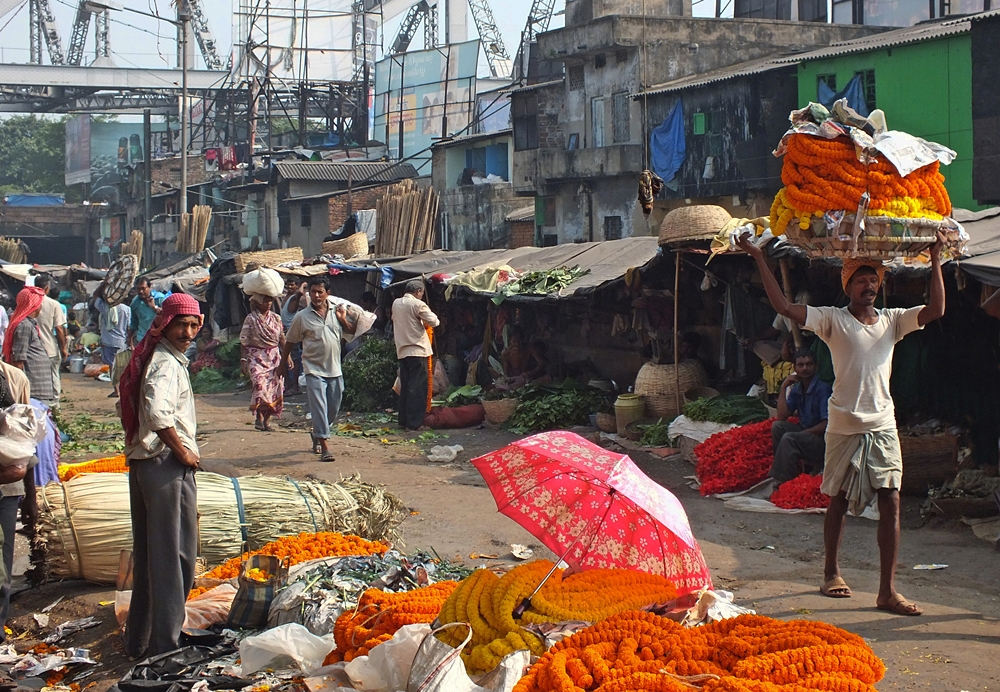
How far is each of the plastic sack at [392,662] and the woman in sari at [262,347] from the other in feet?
28.0

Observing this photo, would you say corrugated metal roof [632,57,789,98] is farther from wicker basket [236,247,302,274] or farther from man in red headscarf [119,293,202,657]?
man in red headscarf [119,293,202,657]

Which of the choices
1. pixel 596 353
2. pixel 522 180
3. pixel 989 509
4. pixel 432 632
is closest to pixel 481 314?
pixel 596 353

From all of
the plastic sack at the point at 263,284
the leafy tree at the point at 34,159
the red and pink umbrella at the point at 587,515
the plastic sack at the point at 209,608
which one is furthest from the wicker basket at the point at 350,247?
the leafy tree at the point at 34,159

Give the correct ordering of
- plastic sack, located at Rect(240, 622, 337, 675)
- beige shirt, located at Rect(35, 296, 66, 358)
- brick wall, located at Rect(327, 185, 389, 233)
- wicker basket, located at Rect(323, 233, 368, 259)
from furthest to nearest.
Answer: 1. brick wall, located at Rect(327, 185, 389, 233)
2. wicker basket, located at Rect(323, 233, 368, 259)
3. beige shirt, located at Rect(35, 296, 66, 358)
4. plastic sack, located at Rect(240, 622, 337, 675)

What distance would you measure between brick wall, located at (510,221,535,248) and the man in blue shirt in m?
22.7

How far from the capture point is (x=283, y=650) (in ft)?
16.0

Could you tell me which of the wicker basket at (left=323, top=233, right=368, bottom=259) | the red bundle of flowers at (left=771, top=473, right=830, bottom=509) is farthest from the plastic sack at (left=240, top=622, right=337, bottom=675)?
the wicker basket at (left=323, top=233, right=368, bottom=259)

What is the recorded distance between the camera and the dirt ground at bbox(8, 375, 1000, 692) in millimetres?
5176

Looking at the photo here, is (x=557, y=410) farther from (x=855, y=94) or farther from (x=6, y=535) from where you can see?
(x=855, y=94)

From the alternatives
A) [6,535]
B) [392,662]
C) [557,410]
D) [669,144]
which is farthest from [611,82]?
[392,662]

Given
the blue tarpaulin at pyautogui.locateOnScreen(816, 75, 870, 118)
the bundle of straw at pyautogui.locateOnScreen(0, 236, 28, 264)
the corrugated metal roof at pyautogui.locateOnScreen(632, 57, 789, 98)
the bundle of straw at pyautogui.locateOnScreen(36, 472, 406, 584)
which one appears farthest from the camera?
the bundle of straw at pyautogui.locateOnScreen(0, 236, 28, 264)

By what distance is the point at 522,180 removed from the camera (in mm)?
31141

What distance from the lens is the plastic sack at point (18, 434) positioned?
5285 mm

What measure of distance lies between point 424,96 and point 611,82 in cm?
1211
